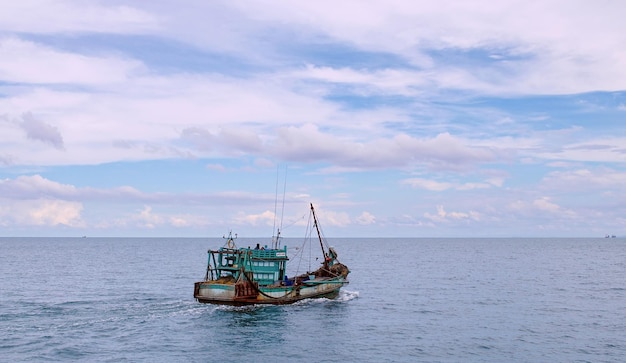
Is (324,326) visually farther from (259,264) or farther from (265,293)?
(259,264)

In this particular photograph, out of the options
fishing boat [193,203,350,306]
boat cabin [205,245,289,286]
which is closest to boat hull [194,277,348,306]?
fishing boat [193,203,350,306]

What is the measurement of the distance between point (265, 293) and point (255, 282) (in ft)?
6.61

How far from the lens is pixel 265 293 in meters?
63.0

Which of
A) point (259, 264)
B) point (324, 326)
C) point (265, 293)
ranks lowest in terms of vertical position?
point (324, 326)

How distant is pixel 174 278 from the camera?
104000mm

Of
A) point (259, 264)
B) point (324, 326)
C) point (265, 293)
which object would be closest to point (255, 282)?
point (265, 293)

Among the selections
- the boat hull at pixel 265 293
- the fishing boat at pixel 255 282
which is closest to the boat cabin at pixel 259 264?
the fishing boat at pixel 255 282

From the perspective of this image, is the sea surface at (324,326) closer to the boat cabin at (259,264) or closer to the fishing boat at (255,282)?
the fishing boat at (255,282)

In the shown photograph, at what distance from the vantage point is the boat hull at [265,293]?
59.9 meters

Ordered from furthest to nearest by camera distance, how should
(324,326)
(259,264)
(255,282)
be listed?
(259,264) < (255,282) < (324,326)

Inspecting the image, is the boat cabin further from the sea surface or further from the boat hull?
the sea surface

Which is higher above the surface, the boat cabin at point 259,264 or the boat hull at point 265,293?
the boat cabin at point 259,264

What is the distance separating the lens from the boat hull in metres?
59.9

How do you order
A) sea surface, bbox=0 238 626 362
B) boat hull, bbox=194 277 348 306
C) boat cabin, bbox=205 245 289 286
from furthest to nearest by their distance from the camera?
1. boat cabin, bbox=205 245 289 286
2. boat hull, bbox=194 277 348 306
3. sea surface, bbox=0 238 626 362
